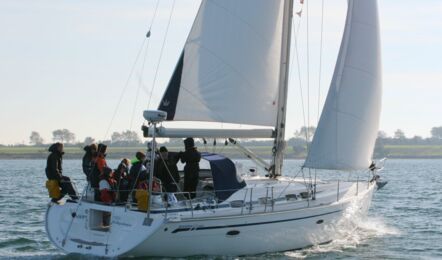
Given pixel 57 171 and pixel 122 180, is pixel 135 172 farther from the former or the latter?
pixel 57 171

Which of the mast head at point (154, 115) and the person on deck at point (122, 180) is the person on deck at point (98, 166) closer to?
the person on deck at point (122, 180)

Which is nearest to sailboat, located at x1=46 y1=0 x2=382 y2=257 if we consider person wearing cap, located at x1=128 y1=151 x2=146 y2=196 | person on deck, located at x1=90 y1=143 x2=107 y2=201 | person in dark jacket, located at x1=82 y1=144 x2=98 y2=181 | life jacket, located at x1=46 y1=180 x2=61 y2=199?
life jacket, located at x1=46 y1=180 x2=61 y2=199

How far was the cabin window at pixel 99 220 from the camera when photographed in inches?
660

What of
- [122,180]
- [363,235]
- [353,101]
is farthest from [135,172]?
[363,235]

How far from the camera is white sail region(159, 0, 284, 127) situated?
756 inches

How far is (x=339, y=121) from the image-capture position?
19641mm

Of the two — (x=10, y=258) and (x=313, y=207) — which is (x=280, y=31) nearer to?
(x=313, y=207)

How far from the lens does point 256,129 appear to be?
19406 millimetres

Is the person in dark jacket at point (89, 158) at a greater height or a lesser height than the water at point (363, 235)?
greater

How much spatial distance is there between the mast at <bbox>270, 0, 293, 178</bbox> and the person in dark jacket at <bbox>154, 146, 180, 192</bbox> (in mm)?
3483

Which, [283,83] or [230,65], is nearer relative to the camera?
[230,65]

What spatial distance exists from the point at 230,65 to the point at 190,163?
9.99 feet

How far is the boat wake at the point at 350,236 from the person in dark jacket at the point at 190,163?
99.7 inches

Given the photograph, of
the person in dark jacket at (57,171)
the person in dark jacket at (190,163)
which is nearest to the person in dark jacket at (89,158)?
the person in dark jacket at (57,171)
